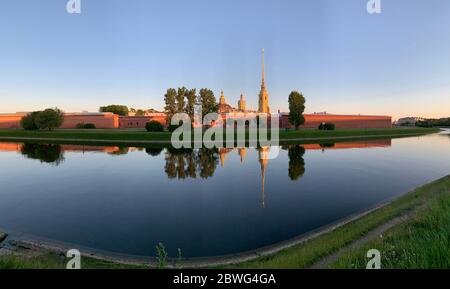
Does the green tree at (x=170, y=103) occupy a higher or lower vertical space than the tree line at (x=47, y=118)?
higher

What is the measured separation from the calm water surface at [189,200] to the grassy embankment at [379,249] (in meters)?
1.33

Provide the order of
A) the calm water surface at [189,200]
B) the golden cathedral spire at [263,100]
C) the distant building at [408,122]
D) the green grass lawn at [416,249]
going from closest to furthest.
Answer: the green grass lawn at [416,249] < the calm water surface at [189,200] < the golden cathedral spire at [263,100] < the distant building at [408,122]

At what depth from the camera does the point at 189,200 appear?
13.3 m

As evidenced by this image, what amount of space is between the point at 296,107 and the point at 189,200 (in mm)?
59774

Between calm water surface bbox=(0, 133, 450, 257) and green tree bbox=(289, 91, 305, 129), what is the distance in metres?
45.1

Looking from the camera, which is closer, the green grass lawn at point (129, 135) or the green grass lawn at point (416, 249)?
the green grass lawn at point (416, 249)

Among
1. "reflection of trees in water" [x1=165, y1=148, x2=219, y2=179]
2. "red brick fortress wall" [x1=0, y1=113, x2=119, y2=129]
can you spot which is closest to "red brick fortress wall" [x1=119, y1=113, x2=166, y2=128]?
"red brick fortress wall" [x1=0, y1=113, x2=119, y2=129]

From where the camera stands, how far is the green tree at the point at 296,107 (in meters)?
67.9

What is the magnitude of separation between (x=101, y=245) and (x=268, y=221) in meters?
6.05

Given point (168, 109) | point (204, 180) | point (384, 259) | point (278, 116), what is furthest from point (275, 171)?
point (278, 116)

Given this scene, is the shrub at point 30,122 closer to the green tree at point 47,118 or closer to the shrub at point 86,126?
the green tree at point 47,118

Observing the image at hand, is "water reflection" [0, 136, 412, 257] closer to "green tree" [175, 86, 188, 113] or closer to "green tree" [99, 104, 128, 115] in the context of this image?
"green tree" [175, 86, 188, 113]

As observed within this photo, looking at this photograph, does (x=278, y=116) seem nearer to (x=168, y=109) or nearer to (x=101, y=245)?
Answer: (x=168, y=109)

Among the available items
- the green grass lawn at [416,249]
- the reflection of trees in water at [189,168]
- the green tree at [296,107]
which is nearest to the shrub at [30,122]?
the reflection of trees in water at [189,168]
